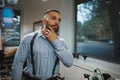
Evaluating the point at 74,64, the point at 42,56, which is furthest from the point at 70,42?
the point at 42,56

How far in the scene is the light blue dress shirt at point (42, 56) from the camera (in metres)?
1.61

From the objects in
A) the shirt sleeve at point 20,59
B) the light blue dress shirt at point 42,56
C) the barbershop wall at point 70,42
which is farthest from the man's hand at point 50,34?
the barbershop wall at point 70,42

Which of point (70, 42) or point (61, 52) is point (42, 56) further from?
point (70, 42)

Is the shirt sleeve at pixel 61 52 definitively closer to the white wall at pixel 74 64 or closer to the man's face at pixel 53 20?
the man's face at pixel 53 20

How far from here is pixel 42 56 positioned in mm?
1642

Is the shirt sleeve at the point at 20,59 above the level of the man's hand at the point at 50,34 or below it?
below

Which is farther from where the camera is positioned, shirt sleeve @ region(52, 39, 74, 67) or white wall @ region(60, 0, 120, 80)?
white wall @ region(60, 0, 120, 80)

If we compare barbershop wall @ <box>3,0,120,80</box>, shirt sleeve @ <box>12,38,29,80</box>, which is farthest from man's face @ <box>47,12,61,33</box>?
barbershop wall @ <box>3,0,120,80</box>

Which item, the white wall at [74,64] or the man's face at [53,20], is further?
the white wall at [74,64]

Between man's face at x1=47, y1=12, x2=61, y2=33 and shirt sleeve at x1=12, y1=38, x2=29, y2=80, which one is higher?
man's face at x1=47, y1=12, x2=61, y2=33

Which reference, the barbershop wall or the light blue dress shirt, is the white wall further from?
the light blue dress shirt

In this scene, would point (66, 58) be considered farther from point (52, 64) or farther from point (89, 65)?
point (89, 65)

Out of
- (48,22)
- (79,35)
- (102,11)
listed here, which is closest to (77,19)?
(79,35)

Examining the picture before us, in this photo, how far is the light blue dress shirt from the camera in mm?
1613
